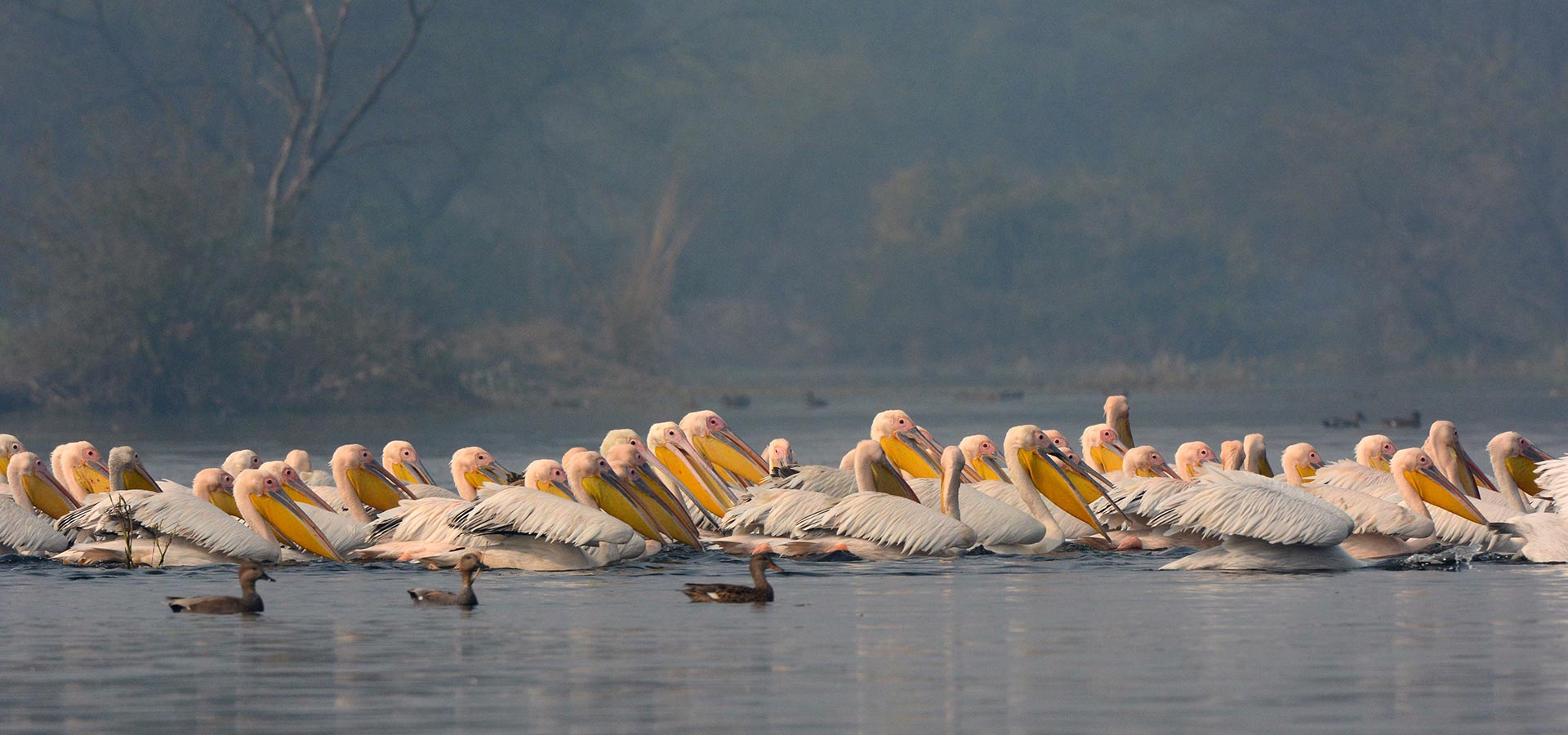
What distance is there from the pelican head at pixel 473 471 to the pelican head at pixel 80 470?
5.76 feet

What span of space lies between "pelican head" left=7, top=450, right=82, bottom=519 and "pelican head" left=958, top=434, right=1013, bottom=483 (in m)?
4.70

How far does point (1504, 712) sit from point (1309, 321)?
184 feet

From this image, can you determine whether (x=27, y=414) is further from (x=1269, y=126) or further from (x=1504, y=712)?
(x=1269, y=126)

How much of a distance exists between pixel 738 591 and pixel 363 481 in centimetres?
346

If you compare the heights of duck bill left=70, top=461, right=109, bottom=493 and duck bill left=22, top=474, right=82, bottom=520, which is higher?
duck bill left=70, top=461, right=109, bottom=493

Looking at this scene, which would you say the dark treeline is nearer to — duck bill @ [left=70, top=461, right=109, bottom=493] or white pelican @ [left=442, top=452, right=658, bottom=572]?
duck bill @ [left=70, top=461, right=109, bottom=493]

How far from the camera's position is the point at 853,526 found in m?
12.3

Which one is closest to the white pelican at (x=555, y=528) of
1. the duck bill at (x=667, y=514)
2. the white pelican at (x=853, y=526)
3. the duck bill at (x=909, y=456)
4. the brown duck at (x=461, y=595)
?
the duck bill at (x=667, y=514)

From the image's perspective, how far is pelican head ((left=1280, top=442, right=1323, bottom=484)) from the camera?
45.3 ft

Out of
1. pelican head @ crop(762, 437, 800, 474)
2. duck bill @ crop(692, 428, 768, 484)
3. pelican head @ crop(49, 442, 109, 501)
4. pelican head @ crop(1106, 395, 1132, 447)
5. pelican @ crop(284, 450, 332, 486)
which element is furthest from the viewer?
pelican head @ crop(1106, 395, 1132, 447)

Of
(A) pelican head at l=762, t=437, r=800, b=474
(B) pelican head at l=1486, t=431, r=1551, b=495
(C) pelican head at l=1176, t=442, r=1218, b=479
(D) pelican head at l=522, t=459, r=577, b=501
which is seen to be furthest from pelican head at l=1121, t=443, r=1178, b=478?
(D) pelican head at l=522, t=459, r=577, b=501

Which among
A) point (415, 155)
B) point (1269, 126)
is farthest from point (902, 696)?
point (1269, 126)

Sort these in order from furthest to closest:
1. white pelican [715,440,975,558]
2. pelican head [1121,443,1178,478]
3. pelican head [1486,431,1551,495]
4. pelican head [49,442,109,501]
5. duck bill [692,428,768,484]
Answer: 1. duck bill [692,428,768,484]
2. pelican head [1121,443,1178,478]
3. pelican head [1486,431,1551,495]
4. pelican head [49,442,109,501]
5. white pelican [715,440,975,558]

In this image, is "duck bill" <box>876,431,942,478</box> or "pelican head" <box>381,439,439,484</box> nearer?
"pelican head" <box>381,439,439,484</box>
